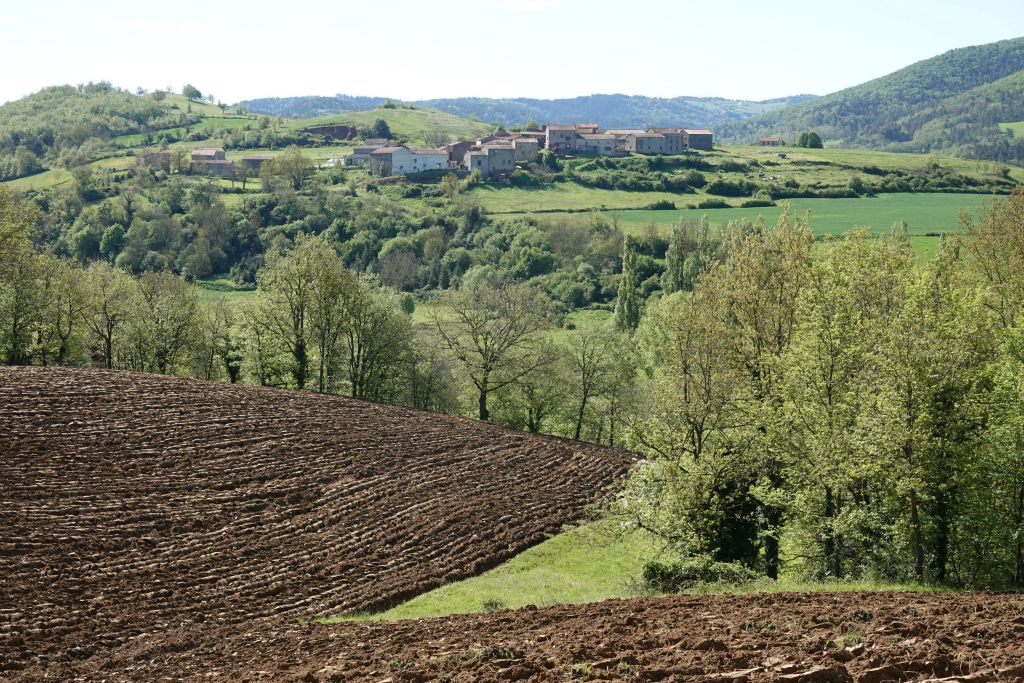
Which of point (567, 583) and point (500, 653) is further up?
point (500, 653)

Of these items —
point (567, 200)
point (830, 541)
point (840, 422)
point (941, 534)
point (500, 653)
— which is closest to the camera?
point (500, 653)

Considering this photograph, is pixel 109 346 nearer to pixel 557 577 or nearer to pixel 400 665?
pixel 557 577

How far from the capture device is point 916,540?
27.7 meters

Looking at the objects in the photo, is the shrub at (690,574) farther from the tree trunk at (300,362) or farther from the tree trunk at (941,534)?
the tree trunk at (300,362)

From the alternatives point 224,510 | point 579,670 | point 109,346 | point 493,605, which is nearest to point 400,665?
point 579,670

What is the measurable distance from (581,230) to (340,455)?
119838 mm

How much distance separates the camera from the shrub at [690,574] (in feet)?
95.0

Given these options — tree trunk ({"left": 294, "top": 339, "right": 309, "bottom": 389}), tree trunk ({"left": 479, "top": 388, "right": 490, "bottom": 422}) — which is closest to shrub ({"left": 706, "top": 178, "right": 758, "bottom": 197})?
tree trunk ({"left": 479, "top": 388, "right": 490, "bottom": 422})

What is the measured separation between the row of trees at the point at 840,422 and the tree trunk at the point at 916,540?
0.09 meters

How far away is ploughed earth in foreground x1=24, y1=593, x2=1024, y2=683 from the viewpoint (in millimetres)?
16641

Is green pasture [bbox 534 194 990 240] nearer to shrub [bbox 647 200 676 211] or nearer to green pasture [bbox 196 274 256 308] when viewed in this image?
shrub [bbox 647 200 676 211]

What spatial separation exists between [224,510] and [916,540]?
89.2 ft

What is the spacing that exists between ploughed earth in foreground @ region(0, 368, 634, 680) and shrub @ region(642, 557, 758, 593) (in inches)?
355

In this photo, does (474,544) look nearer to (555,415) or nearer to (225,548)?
(225,548)
